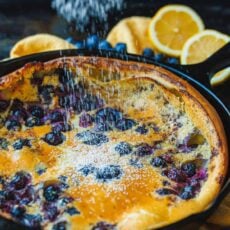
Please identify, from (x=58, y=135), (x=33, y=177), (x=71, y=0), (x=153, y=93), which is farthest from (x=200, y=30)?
(x=33, y=177)

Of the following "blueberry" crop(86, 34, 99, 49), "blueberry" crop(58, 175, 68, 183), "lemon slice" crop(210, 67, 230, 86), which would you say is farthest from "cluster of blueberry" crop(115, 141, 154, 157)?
"blueberry" crop(86, 34, 99, 49)

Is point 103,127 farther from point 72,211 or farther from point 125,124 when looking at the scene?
point 72,211

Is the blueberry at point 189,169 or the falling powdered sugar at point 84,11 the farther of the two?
the falling powdered sugar at point 84,11

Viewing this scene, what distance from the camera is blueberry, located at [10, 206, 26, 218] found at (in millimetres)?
1614

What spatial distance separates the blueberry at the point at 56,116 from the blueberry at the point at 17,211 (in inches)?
16.4

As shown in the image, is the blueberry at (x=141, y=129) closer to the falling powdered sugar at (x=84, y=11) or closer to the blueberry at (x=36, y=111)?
the blueberry at (x=36, y=111)

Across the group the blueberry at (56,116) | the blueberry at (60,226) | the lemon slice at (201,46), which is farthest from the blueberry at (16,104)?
the lemon slice at (201,46)

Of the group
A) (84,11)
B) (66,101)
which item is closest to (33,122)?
(66,101)

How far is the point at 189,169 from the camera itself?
5.94 feet

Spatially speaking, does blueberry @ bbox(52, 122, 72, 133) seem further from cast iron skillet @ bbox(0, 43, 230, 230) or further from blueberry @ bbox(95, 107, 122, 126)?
cast iron skillet @ bbox(0, 43, 230, 230)

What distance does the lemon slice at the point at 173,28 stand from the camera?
275 centimetres

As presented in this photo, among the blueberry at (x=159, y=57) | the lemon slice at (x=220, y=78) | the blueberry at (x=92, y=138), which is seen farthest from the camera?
the blueberry at (x=159, y=57)

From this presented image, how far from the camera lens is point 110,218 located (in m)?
1.62

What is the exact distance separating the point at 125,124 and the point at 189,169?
0.29 meters
